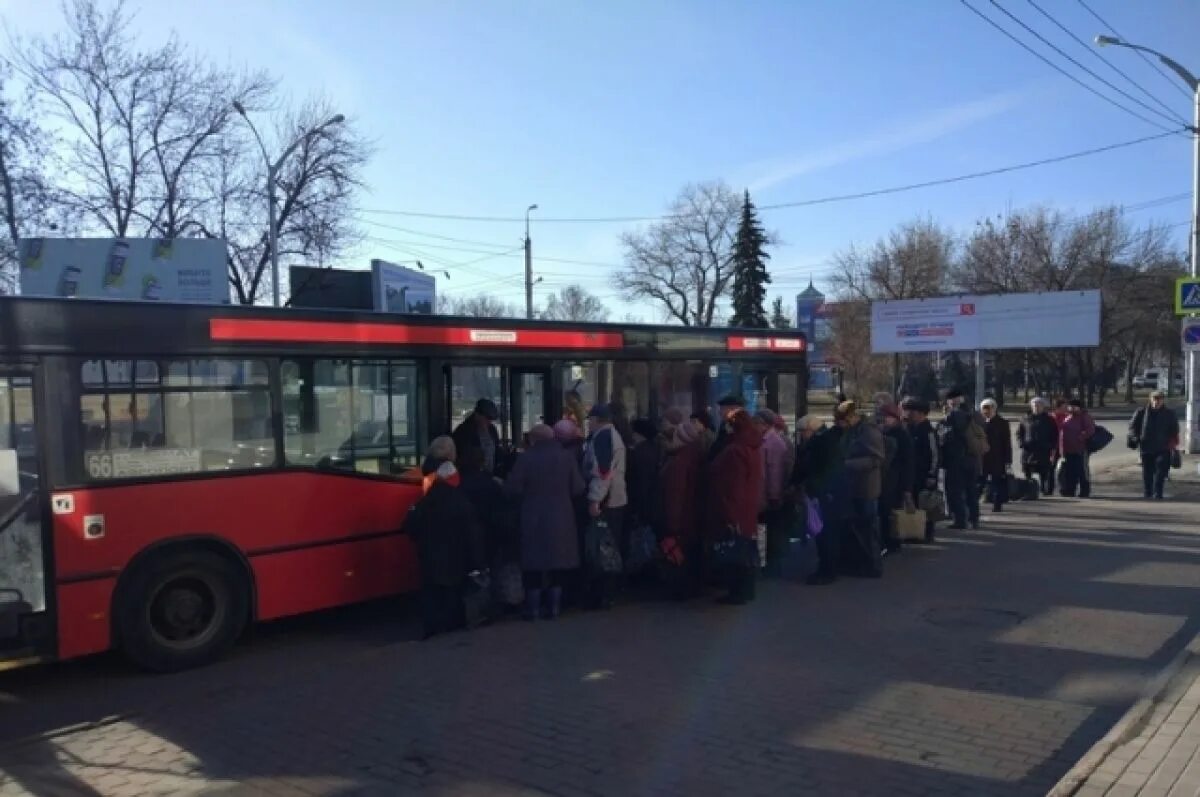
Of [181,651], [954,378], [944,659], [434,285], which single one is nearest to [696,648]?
[944,659]

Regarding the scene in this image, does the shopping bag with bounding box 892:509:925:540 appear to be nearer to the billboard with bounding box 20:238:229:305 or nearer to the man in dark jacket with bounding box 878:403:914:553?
the man in dark jacket with bounding box 878:403:914:553

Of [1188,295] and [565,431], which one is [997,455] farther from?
[565,431]

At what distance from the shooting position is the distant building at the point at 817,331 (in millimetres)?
55525

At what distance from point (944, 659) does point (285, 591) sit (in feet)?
15.9

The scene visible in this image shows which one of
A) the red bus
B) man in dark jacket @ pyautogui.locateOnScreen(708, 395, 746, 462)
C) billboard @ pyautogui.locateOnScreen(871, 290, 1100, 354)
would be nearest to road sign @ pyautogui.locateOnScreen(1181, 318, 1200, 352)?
man in dark jacket @ pyautogui.locateOnScreen(708, 395, 746, 462)

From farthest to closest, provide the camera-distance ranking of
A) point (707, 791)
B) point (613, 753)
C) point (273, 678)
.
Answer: point (273, 678) < point (613, 753) < point (707, 791)

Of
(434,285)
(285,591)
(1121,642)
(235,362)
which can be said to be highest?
(434,285)

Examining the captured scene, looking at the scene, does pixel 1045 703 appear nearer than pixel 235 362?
Yes

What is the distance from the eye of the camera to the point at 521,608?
8680 millimetres

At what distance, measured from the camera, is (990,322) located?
41.8 meters

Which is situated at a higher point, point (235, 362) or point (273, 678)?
point (235, 362)

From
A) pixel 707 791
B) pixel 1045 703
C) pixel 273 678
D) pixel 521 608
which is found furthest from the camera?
pixel 521 608

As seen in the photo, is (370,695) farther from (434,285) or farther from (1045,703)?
(434,285)

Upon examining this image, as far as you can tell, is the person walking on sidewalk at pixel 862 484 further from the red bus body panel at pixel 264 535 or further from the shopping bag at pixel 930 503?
the red bus body panel at pixel 264 535
